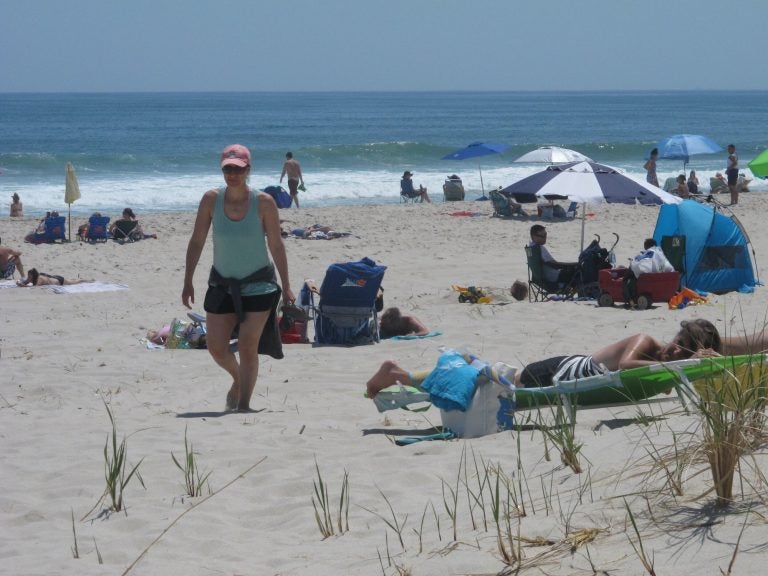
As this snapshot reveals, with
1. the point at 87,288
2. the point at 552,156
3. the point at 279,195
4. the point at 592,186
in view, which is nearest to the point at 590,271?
the point at 592,186

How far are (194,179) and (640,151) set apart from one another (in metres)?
21.4

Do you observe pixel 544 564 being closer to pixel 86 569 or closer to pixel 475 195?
pixel 86 569

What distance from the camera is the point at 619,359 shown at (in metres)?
4.73

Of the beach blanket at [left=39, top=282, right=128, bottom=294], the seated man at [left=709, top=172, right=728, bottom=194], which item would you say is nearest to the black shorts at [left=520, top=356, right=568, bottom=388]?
the beach blanket at [left=39, top=282, right=128, bottom=294]

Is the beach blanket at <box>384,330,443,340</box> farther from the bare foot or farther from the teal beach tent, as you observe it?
the teal beach tent

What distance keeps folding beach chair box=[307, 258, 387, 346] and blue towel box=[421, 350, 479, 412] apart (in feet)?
9.55

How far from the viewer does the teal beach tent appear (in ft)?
30.9

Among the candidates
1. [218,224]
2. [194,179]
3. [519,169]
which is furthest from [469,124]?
[218,224]

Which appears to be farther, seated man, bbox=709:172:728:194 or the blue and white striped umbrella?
seated man, bbox=709:172:728:194

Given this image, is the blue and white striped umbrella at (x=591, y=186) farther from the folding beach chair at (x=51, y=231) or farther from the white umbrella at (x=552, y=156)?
the white umbrella at (x=552, y=156)

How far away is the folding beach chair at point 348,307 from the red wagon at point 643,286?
226cm

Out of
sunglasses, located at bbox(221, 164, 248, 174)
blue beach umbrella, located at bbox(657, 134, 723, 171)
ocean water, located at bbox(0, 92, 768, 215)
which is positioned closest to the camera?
sunglasses, located at bbox(221, 164, 248, 174)

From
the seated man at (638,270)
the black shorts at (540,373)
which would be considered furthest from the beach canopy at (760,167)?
the black shorts at (540,373)

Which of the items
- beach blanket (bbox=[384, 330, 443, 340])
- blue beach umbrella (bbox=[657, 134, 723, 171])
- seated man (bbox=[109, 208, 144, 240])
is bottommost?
seated man (bbox=[109, 208, 144, 240])
